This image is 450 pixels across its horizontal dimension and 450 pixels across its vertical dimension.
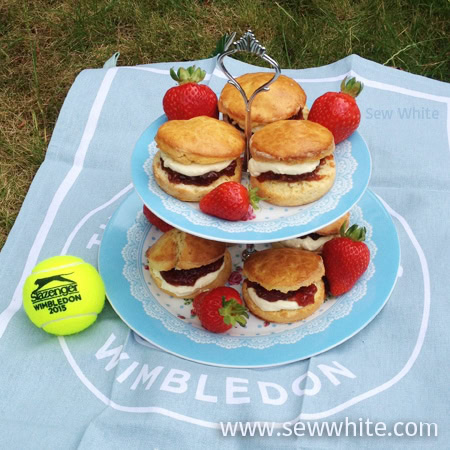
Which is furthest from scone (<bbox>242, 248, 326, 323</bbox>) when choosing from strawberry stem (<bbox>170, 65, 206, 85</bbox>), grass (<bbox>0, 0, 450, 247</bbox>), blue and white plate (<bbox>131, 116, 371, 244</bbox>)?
grass (<bbox>0, 0, 450, 247</bbox>)

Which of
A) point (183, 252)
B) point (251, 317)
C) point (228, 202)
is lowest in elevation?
point (251, 317)

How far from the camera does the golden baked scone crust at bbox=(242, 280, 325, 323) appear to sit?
79.0 inches

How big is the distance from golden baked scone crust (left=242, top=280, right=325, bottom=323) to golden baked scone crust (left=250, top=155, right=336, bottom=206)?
1.21 ft

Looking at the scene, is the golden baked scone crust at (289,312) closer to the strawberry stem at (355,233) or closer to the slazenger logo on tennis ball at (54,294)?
the strawberry stem at (355,233)

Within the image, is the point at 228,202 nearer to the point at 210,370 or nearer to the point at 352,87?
the point at 210,370

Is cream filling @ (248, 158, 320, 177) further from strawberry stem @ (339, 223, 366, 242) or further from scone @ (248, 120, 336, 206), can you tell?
strawberry stem @ (339, 223, 366, 242)

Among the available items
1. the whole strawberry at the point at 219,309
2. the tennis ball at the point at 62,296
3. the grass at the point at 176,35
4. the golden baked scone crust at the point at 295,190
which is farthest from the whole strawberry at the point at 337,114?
the grass at the point at 176,35

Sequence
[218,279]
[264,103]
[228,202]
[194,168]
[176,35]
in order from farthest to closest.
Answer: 1. [176,35]
2. [218,279]
3. [264,103]
4. [194,168]
5. [228,202]

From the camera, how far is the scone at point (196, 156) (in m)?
1.81

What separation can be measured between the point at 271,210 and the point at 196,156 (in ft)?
0.93

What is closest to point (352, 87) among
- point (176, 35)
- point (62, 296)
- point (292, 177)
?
point (292, 177)

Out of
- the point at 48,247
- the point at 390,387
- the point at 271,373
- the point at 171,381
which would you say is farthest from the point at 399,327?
the point at 48,247

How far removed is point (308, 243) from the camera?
2176mm

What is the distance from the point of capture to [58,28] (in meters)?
3.78
